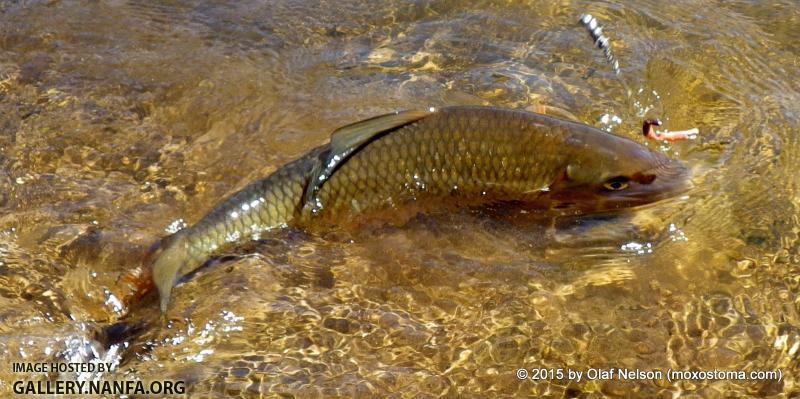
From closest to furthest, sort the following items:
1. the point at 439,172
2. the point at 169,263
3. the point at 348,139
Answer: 1. the point at 169,263
2. the point at 348,139
3. the point at 439,172

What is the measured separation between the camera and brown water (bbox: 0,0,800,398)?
10.8 ft

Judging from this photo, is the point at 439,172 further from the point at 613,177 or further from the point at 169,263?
the point at 169,263

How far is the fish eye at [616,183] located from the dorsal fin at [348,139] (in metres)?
0.96

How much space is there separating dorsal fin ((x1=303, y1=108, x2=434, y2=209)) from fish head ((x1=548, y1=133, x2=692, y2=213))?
2.57ft

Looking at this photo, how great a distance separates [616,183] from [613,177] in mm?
50

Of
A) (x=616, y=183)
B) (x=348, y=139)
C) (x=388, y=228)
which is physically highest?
(x=348, y=139)

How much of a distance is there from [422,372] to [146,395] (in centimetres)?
112

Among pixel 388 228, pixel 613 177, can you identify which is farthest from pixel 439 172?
pixel 613 177

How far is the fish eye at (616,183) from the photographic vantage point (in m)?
3.86

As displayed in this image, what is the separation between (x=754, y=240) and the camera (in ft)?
12.7

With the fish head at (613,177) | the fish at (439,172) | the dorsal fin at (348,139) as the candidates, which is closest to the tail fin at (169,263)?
the fish at (439,172)

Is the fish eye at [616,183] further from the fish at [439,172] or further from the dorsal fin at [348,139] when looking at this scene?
the dorsal fin at [348,139]

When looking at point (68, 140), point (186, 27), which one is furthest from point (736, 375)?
point (186, 27)

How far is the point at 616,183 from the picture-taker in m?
3.88
